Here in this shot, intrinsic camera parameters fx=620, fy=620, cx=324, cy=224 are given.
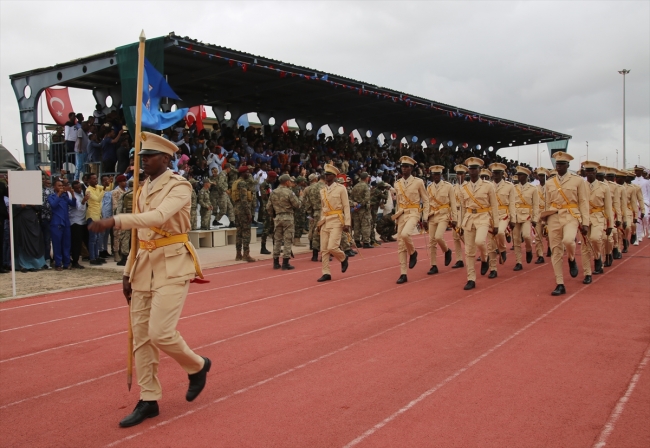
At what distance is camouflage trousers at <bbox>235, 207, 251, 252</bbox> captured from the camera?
1495cm

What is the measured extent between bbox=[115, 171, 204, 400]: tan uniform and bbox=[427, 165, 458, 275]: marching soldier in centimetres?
847

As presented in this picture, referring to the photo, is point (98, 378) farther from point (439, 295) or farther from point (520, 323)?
point (439, 295)

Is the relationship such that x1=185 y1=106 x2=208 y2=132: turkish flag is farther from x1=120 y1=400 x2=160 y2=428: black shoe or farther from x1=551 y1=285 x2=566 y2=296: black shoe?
x1=120 y1=400 x2=160 y2=428: black shoe

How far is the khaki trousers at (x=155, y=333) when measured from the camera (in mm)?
4758

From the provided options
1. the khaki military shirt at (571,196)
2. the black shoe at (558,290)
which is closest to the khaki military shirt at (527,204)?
the khaki military shirt at (571,196)

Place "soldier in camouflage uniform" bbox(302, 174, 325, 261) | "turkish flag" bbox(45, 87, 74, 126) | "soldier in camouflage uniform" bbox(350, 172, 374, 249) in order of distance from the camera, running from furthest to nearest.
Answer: "turkish flag" bbox(45, 87, 74, 126) → "soldier in camouflage uniform" bbox(350, 172, 374, 249) → "soldier in camouflage uniform" bbox(302, 174, 325, 261)

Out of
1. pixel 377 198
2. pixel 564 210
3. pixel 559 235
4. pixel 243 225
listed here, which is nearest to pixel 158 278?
pixel 559 235

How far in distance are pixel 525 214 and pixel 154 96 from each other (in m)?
8.98

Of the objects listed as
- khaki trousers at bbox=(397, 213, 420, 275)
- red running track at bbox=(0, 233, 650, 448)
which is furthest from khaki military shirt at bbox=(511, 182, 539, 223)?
red running track at bbox=(0, 233, 650, 448)

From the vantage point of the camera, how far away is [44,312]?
9.62 meters

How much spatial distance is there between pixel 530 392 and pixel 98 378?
161 inches

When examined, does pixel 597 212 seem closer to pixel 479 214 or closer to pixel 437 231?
pixel 479 214

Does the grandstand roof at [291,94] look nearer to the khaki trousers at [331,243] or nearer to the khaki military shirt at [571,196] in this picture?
the khaki trousers at [331,243]

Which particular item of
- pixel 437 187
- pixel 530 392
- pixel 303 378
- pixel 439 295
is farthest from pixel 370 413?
pixel 437 187
